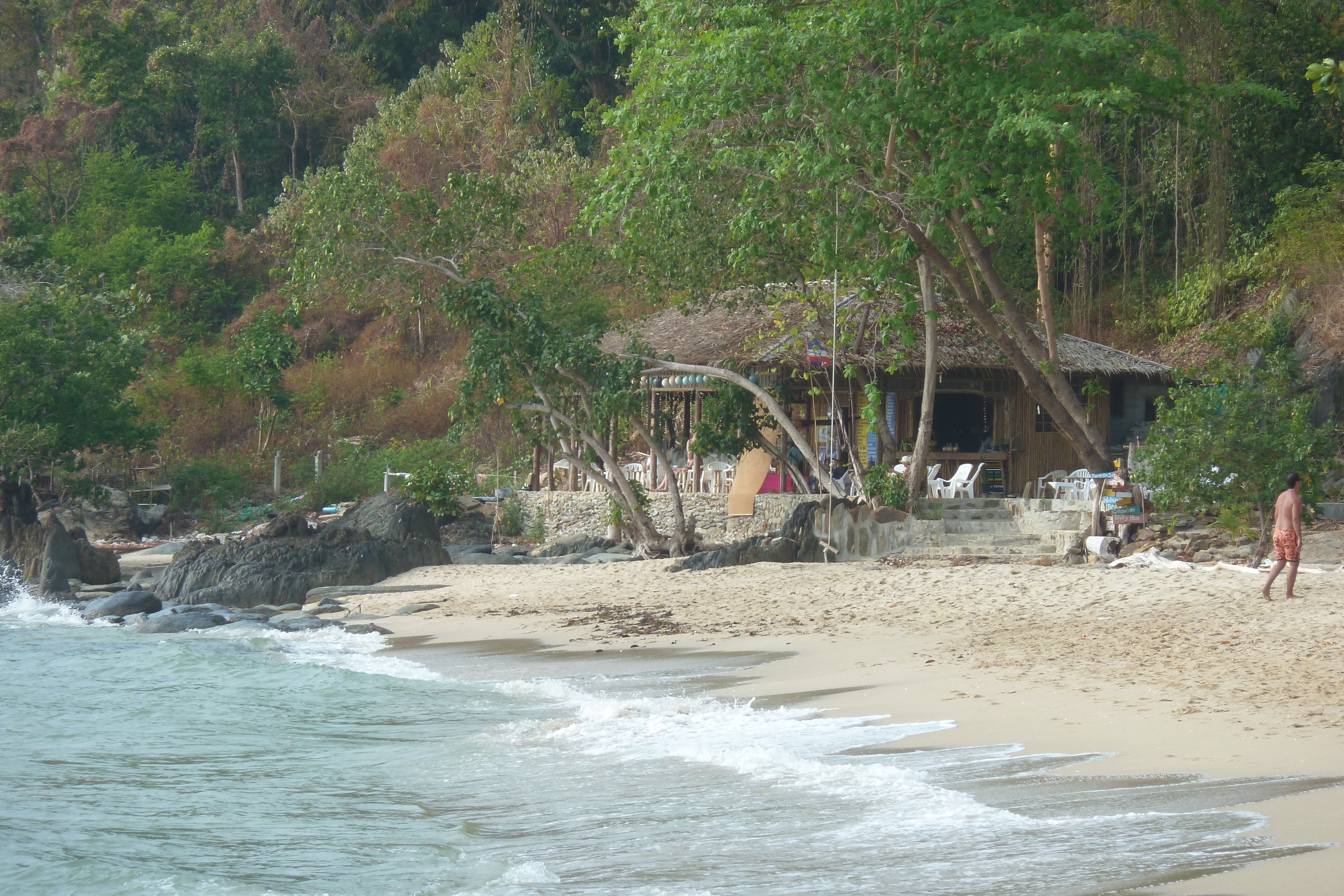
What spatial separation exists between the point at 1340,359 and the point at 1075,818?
1577cm

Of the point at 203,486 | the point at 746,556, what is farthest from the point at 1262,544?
the point at 203,486

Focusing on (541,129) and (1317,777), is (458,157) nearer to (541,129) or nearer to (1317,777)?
(541,129)

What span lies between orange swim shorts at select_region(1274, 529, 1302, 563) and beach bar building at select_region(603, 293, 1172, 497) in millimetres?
6405

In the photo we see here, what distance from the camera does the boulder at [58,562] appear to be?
16.5m

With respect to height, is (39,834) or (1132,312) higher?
(1132,312)

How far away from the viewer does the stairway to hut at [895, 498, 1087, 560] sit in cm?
1368

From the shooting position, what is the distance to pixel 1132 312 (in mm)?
22828

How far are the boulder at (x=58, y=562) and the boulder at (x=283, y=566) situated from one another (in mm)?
1605

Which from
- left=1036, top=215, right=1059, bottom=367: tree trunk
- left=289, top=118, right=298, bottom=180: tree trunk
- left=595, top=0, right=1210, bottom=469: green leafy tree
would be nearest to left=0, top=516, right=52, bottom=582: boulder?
left=595, top=0, right=1210, bottom=469: green leafy tree

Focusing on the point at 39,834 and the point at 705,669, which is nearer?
the point at 39,834

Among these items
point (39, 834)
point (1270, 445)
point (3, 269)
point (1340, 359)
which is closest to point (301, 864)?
point (39, 834)

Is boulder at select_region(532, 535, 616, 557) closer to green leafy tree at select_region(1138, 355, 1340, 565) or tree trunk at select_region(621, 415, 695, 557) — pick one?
tree trunk at select_region(621, 415, 695, 557)

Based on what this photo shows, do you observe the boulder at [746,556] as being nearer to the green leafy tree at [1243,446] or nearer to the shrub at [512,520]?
the green leafy tree at [1243,446]

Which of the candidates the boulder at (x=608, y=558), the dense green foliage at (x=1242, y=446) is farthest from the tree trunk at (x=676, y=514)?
the dense green foliage at (x=1242, y=446)
